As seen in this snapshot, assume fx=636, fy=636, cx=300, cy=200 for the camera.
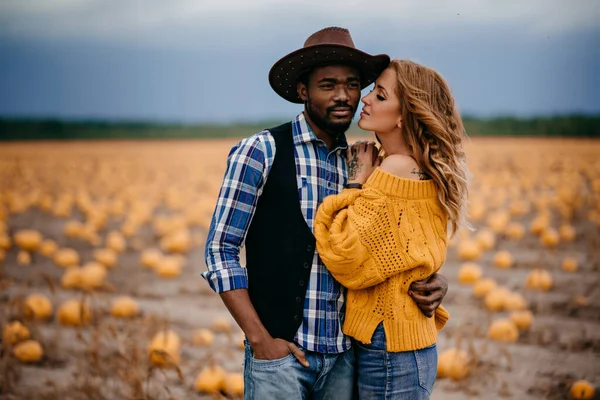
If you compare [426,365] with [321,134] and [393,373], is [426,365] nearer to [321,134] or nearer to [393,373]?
[393,373]

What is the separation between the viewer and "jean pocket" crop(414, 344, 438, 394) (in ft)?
8.74

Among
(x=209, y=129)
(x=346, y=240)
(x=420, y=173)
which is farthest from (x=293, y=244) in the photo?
(x=209, y=129)

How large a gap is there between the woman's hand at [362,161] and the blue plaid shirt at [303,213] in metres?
0.09

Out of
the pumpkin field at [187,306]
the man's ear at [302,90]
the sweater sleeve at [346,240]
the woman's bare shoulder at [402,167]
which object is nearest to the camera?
the sweater sleeve at [346,240]

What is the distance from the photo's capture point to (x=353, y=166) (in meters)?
2.79

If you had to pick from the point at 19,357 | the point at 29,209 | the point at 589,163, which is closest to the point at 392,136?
Answer: the point at 19,357

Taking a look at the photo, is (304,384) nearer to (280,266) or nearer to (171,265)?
(280,266)

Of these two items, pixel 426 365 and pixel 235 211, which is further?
pixel 426 365

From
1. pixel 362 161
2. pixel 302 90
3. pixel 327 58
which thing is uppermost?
pixel 327 58

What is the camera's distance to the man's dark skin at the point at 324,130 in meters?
2.59

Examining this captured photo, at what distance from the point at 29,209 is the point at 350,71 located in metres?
13.1

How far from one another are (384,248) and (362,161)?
410 mm

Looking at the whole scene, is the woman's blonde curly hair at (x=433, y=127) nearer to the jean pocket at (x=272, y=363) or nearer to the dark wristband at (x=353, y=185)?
the dark wristband at (x=353, y=185)

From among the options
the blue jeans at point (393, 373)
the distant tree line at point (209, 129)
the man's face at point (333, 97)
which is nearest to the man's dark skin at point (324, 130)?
the man's face at point (333, 97)
